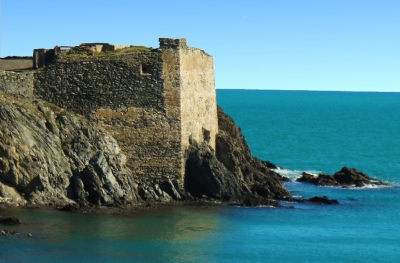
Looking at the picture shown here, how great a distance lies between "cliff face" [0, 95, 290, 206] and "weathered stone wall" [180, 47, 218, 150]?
116cm

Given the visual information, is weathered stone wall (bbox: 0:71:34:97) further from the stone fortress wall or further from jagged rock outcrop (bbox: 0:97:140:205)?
jagged rock outcrop (bbox: 0:97:140:205)

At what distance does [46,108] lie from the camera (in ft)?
184

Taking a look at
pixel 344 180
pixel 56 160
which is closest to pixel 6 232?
pixel 56 160

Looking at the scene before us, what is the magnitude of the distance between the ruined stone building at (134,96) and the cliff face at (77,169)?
0.71 meters

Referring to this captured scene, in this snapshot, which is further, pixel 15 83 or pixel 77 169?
pixel 15 83

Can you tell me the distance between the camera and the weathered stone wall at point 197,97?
192 feet

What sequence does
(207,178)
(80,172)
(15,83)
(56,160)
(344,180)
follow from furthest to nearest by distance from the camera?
(344,180), (207,178), (15,83), (80,172), (56,160)

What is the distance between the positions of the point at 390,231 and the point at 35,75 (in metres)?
19.9

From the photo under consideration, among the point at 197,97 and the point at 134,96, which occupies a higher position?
the point at 134,96

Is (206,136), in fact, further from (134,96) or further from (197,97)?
(134,96)

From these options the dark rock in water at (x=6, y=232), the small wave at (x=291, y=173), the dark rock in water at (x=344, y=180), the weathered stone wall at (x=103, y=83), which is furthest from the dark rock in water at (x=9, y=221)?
the small wave at (x=291, y=173)

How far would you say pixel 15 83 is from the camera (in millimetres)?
56469

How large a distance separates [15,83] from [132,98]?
6047 mm

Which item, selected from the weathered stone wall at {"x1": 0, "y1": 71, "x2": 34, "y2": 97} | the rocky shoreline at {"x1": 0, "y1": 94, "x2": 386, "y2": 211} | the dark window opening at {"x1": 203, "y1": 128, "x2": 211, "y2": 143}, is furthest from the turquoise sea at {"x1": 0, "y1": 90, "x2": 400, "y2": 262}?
the weathered stone wall at {"x1": 0, "y1": 71, "x2": 34, "y2": 97}
